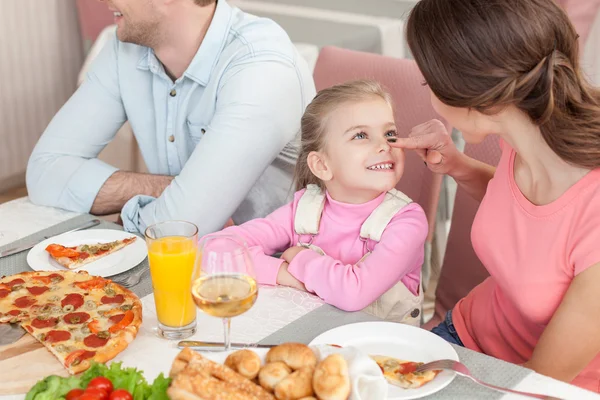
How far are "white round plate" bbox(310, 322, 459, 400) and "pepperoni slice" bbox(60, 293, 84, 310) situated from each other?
1.36ft

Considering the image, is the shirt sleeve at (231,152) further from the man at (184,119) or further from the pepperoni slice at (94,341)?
the pepperoni slice at (94,341)

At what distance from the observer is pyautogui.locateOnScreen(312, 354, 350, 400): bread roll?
2.93 feet

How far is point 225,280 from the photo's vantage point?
108 centimetres

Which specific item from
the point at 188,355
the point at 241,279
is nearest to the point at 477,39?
the point at 241,279

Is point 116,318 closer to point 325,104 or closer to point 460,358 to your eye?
point 460,358

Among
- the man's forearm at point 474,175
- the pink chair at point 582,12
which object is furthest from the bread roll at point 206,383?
the pink chair at point 582,12

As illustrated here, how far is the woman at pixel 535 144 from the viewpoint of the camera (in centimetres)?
122

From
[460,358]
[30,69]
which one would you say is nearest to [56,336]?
[460,358]

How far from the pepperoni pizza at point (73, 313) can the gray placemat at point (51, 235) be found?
67 mm

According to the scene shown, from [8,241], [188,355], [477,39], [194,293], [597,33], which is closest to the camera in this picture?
[188,355]

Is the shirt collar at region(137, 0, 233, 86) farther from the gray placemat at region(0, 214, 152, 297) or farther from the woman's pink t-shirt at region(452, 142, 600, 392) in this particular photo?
the woman's pink t-shirt at region(452, 142, 600, 392)

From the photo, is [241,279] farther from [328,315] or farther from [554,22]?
[554,22]

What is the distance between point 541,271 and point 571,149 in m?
0.22

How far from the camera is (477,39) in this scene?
48.0 inches
